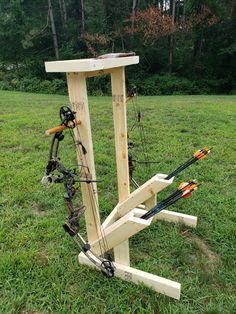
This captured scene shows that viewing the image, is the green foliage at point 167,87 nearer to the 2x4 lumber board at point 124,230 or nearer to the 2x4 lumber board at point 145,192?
the 2x4 lumber board at point 145,192

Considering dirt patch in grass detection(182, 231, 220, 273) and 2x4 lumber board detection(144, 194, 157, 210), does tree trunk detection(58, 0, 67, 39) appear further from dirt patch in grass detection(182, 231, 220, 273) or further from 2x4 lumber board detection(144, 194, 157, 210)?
dirt patch in grass detection(182, 231, 220, 273)

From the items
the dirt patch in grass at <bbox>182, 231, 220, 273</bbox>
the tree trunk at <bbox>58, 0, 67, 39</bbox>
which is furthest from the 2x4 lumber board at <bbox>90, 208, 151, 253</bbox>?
the tree trunk at <bbox>58, 0, 67, 39</bbox>

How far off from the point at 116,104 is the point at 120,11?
1399cm

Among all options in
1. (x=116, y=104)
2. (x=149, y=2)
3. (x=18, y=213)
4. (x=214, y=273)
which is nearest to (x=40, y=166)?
(x=18, y=213)

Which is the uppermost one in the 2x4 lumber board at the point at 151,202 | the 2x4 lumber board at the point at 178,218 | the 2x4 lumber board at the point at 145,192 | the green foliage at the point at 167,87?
the 2x4 lumber board at the point at 145,192

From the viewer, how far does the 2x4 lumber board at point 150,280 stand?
148 centimetres

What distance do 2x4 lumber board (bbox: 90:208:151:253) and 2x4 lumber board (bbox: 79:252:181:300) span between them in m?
0.15

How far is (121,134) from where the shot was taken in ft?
6.05

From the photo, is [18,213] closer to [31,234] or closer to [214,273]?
[31,234]

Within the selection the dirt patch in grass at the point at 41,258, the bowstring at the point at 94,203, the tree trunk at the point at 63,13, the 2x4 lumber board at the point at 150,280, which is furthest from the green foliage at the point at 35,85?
the 2x4 lumber board at the point at 150,280

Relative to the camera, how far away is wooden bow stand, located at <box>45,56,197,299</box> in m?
1.31

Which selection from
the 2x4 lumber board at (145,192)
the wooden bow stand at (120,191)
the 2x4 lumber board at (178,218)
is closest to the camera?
the wooden bow stand at (120,191)

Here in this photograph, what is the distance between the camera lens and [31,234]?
6.43ft

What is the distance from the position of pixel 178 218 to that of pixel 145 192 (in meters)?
0.35
